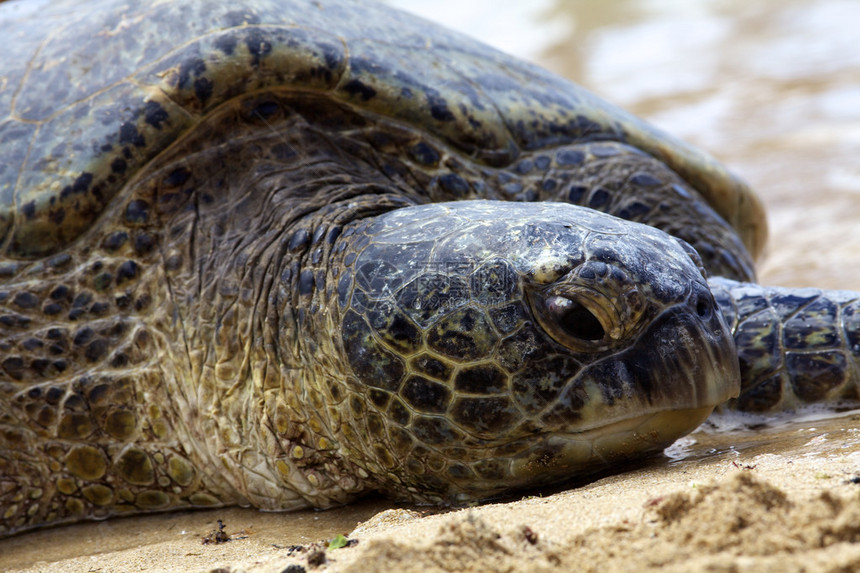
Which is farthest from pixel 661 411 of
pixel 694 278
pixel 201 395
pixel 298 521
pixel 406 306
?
pixel 201 395

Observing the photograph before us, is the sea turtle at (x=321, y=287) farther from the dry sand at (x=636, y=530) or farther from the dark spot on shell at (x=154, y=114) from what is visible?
the dry sand at (x=636, y=530)

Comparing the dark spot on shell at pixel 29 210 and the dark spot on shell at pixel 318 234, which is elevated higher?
the dark spot on shell at pixel 29 210

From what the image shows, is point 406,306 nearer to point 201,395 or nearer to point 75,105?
point 201,395

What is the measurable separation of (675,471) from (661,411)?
14 cm

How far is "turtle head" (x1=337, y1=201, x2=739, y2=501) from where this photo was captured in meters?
1.98

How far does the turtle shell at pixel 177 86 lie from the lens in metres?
2.61

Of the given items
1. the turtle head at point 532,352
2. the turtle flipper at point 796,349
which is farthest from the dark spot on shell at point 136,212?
the turtle flipper at point 796,349

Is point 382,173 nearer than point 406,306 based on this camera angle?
No

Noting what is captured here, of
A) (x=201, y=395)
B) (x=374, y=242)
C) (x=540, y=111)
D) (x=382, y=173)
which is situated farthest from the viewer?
(x=540, y=111)

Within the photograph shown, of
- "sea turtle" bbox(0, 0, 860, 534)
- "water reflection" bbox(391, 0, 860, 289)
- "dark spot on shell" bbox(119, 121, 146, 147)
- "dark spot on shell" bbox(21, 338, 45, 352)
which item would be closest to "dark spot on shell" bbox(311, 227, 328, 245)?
"sea turtle" bbox(0, 0, 860, 534)

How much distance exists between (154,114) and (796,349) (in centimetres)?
202

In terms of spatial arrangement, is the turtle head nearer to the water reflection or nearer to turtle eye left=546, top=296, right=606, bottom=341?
turtle eye left=546, top=296, right=606, bottom=341

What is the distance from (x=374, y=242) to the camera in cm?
228

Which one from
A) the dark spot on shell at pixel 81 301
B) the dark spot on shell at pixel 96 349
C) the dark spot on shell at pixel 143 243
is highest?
the dark spot on shell at pixel 143 243
